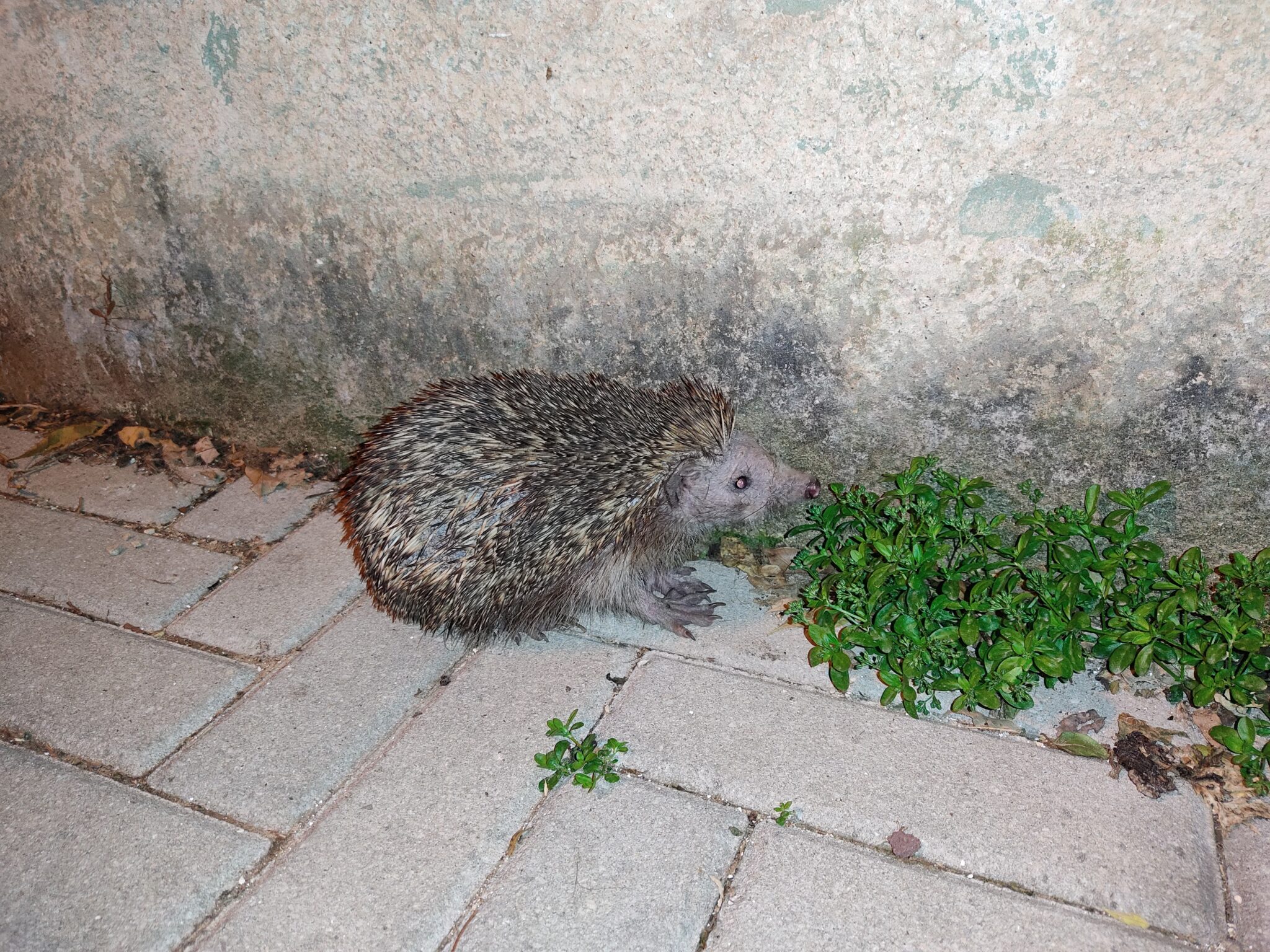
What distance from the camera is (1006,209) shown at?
10.7ft

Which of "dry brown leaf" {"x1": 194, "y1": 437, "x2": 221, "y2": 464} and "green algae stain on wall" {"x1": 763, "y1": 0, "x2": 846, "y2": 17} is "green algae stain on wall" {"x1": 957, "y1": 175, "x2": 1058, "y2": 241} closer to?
"green algae stain on wall" {"x1": 763, "y1": 0, "x2": 846, "y2": 17}

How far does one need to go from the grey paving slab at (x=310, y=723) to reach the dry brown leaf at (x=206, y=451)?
1.84 m

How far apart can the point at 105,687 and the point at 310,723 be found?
95cm

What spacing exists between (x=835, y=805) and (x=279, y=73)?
3.93 meters

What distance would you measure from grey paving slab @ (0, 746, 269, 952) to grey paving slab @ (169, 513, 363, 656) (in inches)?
31.9

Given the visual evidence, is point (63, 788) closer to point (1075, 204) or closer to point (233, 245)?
point (233, 245)

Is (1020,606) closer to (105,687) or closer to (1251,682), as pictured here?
(1251,682)

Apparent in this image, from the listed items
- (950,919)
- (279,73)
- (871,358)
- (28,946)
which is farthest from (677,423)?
(28,946)

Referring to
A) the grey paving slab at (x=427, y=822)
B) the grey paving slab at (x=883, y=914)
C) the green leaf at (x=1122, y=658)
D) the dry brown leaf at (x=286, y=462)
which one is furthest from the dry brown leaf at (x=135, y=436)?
the green leaf at (x=1122, y=658)

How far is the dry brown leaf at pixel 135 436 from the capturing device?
526cm

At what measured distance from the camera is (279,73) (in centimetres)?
397

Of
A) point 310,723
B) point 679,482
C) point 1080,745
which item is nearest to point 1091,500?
point 1080,745

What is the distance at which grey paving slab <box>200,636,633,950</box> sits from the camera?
2646mm

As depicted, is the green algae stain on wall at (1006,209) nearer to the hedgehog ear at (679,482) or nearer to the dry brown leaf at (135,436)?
the hedgehog ear at (679,482)
